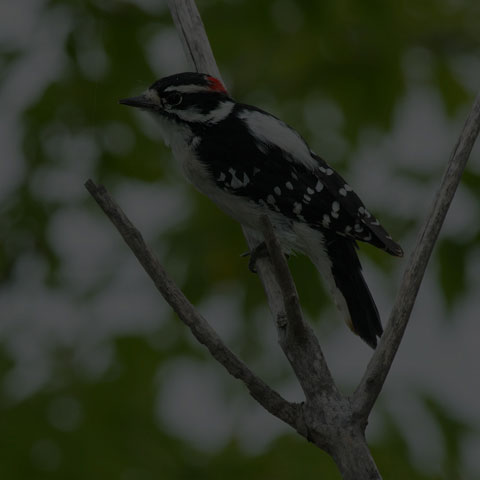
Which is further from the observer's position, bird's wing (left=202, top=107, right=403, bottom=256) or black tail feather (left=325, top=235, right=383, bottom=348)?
bird's wing (left=202, top=107, right=403, bottom=256)

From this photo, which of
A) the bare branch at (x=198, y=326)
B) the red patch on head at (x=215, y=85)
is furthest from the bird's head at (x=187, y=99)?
the bare branch at (x=198, y=326)

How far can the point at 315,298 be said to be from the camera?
4117 mm

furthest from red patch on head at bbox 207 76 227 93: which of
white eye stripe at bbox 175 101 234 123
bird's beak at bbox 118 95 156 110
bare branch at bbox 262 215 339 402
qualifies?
bare branch at bbox 262 215 339 402

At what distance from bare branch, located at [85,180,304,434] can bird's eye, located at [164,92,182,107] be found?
1.15 metres

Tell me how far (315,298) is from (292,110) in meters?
1.13

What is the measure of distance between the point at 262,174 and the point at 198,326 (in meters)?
1.22

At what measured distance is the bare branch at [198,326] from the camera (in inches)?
85.0

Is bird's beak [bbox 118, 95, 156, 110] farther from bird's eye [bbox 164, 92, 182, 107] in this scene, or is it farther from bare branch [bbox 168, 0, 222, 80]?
bare branch [bbox 168, 0, 222, 80]

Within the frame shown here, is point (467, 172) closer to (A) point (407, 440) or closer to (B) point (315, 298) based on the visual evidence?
(B) point (315, 298)

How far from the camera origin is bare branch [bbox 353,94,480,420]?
2160 millimetres

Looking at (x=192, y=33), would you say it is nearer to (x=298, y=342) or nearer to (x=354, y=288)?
(x=354, y=288)

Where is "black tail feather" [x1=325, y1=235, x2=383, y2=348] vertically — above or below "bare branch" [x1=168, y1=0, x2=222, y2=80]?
below

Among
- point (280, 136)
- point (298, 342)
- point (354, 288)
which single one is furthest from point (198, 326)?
point (280, 136)

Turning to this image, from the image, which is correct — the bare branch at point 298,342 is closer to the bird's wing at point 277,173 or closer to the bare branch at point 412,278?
the bare branch at point 412,278
